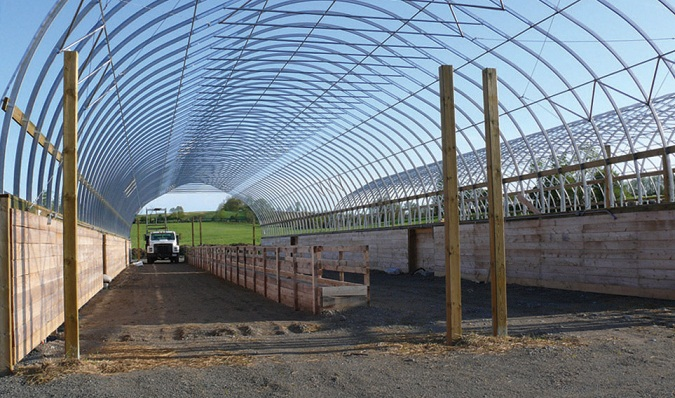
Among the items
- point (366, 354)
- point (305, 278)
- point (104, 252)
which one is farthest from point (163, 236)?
point (366, 354)

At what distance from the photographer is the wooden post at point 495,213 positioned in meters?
8.42

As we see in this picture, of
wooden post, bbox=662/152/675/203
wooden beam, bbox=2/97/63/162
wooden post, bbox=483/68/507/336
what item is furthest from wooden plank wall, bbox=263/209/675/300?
wooden beam, bbox=2/97/63/162

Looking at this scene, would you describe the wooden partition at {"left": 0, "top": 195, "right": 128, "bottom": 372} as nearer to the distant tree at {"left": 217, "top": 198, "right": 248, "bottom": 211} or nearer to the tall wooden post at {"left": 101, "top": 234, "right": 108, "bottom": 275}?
the tall wooden post at {"left": 101, "top": 234, "right": 108, "bottom": 275}

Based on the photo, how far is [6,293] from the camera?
6.46 meters

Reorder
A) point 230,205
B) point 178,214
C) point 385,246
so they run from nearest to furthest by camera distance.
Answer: point 385,246 → point 178,214 → point 230,205

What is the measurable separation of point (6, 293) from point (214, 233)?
8591 centimetres

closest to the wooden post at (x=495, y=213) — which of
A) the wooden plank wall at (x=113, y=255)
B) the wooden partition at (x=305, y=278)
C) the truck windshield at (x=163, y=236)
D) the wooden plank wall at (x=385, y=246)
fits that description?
the wooden partition at (x=305, y=278)

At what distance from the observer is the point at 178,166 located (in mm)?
42938

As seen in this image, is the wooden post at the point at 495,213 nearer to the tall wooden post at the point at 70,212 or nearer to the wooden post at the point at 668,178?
the tall wooden post at the point at 70,212

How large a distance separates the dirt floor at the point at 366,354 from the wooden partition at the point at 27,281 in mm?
307

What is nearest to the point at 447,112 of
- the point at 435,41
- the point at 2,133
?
the point at 2,133

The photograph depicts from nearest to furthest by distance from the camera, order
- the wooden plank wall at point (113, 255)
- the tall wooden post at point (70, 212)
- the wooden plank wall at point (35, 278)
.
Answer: the wooden plank wall at point (35, 278) < the tall wooden post at point (70, 212) < the wooden plank wall at point (113, 255)

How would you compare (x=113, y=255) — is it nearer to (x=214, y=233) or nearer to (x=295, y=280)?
(x=295, y=280)

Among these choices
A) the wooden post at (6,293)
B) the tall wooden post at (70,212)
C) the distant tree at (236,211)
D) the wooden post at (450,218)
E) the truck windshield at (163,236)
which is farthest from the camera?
the distant tree at (236,211)
